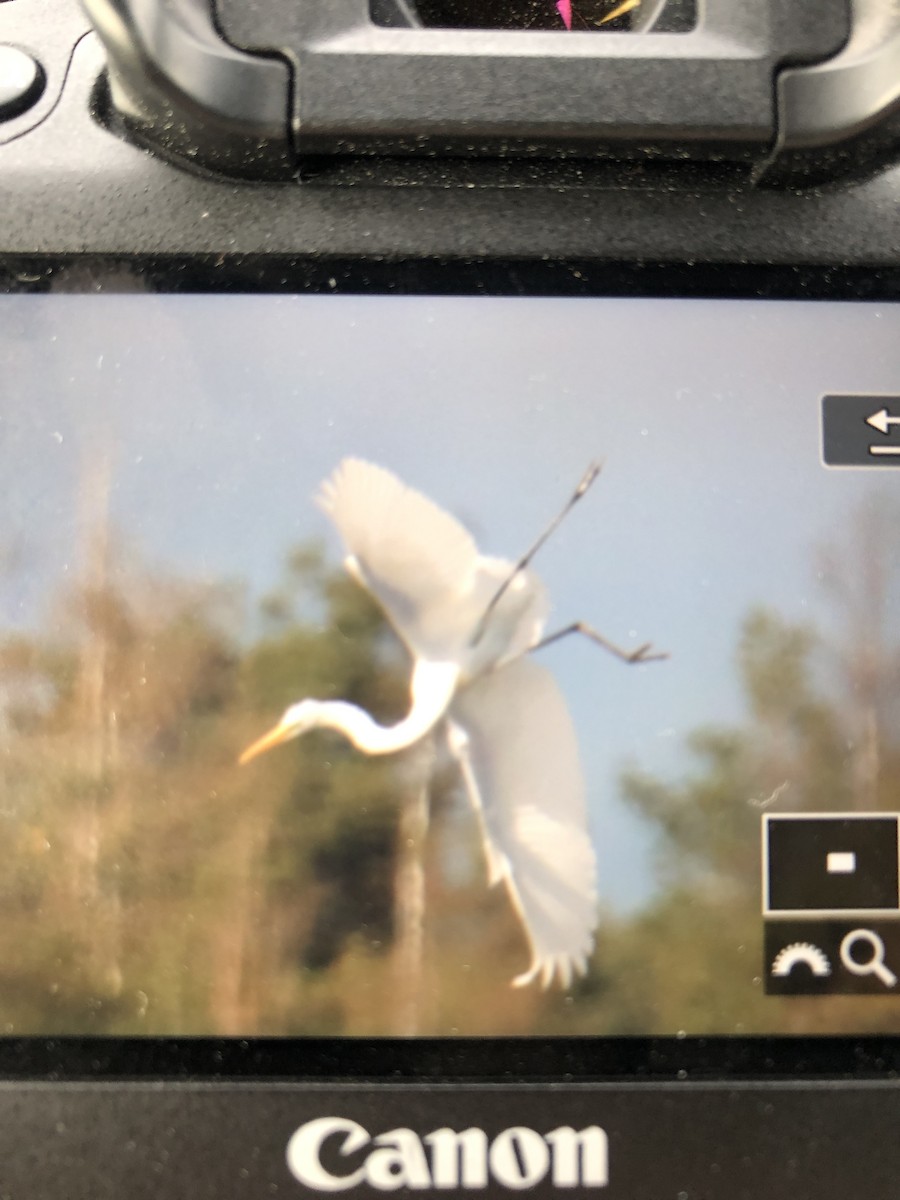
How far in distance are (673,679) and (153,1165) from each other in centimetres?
27

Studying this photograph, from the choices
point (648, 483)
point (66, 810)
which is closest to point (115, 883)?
point (66, 810)

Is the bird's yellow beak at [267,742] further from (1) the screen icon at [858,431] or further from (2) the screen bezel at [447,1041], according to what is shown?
(1) the screen icon at [858,431]

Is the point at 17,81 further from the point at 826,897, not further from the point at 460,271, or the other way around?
the point at 826,897

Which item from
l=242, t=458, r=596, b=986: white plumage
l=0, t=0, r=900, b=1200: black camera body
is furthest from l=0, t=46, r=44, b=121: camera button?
l=242, t=458, r=596, b=986: white plumage

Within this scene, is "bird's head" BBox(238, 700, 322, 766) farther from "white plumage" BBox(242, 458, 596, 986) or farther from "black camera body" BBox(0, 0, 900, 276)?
"black camera body" BBox(0, 0, 900, 276)

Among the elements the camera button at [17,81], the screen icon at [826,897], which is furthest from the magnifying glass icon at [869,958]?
the camera button at [17,81]

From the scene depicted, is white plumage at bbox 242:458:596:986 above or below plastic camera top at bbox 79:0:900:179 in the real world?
below

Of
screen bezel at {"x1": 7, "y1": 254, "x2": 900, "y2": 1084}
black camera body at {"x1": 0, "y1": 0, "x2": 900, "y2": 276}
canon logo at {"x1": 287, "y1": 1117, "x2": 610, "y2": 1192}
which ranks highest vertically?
black camera body at {"x1": 0, "y1": 0, "x2": 900, "y2": 276}

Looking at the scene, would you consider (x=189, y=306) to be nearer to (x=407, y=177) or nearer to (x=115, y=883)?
(x=407, y=177)

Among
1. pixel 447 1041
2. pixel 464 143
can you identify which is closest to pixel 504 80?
pixel 464 143

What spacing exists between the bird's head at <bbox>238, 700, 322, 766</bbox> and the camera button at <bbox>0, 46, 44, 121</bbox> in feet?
0.84

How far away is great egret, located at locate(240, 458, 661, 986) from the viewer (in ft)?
1.42

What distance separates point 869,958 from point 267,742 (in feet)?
0.83

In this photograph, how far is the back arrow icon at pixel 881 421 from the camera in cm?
44
